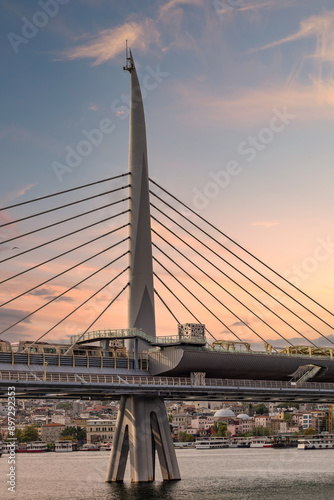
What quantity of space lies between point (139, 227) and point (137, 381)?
19.1 m

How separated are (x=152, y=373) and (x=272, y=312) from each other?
48.8 ft

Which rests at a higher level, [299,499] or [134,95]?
[134,95]

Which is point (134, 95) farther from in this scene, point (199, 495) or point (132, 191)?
point (199, 495)

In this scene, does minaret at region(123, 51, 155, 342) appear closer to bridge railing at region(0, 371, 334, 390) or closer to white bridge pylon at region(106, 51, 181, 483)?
white bridge pylon at region(106, 51, 181, 483)

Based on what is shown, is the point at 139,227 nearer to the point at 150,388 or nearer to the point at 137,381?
the point at 137,381

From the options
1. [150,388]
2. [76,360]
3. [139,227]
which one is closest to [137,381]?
[150,388]

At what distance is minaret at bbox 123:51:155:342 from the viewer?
88.0m

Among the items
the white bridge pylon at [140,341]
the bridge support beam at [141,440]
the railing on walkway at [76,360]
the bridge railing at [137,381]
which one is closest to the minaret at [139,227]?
the white bridge pylon at [140,341]

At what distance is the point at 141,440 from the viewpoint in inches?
3196

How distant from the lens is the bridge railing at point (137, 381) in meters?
68.3

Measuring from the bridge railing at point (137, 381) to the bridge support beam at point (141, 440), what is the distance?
3.18 metres

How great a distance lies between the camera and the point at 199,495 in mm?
76125

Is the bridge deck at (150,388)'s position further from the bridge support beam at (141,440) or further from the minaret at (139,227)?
the minaret at (139,227)

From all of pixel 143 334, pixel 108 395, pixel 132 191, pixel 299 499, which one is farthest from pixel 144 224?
pixel 299 499
